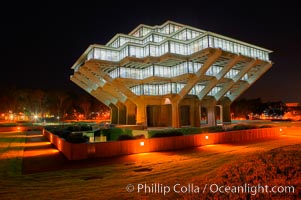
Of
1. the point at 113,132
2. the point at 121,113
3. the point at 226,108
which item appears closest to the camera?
the point at 113,132

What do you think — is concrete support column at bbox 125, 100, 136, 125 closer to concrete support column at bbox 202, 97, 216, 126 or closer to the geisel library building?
the geisel library building

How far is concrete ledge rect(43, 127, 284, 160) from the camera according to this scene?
1435cm

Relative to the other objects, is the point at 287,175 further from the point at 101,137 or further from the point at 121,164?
the point at 101,137

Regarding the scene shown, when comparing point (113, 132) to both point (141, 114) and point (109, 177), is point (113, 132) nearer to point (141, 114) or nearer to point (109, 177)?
point (141, 114)

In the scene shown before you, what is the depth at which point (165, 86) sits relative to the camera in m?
43.4

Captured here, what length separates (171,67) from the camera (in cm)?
4266

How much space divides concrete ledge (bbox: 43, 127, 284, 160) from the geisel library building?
16.9 m

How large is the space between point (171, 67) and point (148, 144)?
1114 inches

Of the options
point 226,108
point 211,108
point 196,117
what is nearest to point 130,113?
point 196,117

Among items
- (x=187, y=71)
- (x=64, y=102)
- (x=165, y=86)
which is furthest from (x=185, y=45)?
(x=64, y=102)

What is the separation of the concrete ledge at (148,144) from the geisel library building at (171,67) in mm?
16879

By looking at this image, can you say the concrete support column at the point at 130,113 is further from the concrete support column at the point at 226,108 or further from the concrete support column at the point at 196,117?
the concrete support column at the point at 226,108

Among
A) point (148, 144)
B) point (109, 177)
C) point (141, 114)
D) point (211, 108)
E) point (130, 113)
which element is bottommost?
point (109, 177)

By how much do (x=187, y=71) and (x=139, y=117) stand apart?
1298 cm
